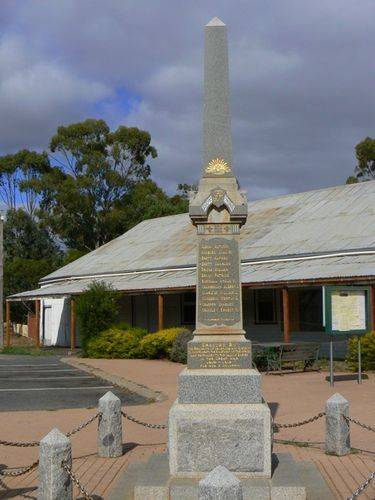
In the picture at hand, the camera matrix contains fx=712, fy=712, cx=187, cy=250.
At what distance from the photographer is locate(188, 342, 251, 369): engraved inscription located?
7504 mm

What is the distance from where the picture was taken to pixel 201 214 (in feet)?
25.4

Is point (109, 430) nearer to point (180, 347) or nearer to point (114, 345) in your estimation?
point (180, 347)

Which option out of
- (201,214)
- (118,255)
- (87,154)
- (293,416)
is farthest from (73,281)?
(201,214)

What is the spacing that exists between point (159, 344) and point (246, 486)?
Result: 1626 centimetres

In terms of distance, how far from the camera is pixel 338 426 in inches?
335

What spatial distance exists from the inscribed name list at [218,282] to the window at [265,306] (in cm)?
1823

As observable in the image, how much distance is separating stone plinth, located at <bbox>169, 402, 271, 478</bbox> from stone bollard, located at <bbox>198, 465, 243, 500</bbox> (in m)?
2.09

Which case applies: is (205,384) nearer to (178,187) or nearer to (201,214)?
(201,214)

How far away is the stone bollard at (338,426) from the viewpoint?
8.49 metres

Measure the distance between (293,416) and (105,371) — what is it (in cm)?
880

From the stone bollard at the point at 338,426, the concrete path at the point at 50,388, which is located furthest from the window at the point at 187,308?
the stone bollard at the point at 338,426

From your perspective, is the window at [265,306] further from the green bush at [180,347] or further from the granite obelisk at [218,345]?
the granite obelisk at [218,345]

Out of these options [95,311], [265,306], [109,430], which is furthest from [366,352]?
[95,311]

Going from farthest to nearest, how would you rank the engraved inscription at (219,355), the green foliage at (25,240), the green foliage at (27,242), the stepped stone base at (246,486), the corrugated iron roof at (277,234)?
the green foliage at (25,240) < the green foliage at (27,242) < the corrugated iron roof at (277,234) < the engraved inscription at (219,355) < the stepped stone base at (246,486)
